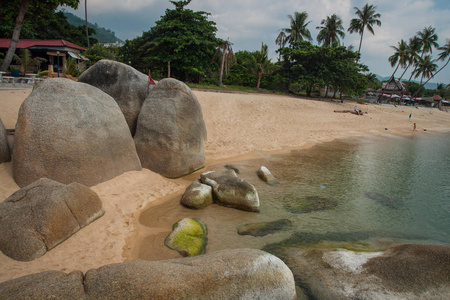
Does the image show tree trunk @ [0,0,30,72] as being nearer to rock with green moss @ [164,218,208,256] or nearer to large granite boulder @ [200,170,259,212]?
large granite boulder @ [200,170,259,212]

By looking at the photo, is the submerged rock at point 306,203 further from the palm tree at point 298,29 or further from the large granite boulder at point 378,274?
the palm tree at point 298,29

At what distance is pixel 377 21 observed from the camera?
39344 mm

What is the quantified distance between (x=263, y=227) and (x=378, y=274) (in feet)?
7.82

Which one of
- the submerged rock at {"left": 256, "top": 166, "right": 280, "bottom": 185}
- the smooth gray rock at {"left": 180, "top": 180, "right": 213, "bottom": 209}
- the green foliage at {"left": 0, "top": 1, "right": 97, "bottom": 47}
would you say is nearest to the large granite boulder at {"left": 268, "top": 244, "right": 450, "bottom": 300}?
the smooth gray rock at {"left": 180, "top": 180, "right": 213, "bottom": 209}

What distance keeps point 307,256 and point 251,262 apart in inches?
76.0

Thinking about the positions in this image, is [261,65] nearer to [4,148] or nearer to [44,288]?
[4,148]

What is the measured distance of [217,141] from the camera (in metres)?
12.4

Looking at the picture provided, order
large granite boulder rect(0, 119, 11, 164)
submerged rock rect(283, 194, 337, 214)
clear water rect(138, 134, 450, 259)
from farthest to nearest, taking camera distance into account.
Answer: submerged rock rect(283, 194, 337, 214) < large granite boulder rect(0, 119, 11, 164) < clear water rect(138, 134, 450, 259)

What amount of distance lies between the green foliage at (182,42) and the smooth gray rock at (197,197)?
2066 cm

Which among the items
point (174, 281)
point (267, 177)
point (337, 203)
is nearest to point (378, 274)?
point (174, 281)

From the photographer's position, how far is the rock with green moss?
187 inches

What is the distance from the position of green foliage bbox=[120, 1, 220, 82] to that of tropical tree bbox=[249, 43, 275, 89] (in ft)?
18.0

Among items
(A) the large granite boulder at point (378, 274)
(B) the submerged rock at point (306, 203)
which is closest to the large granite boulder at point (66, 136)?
(B) the submerged rock at point (306, 203)

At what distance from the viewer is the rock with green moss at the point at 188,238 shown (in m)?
4.75
